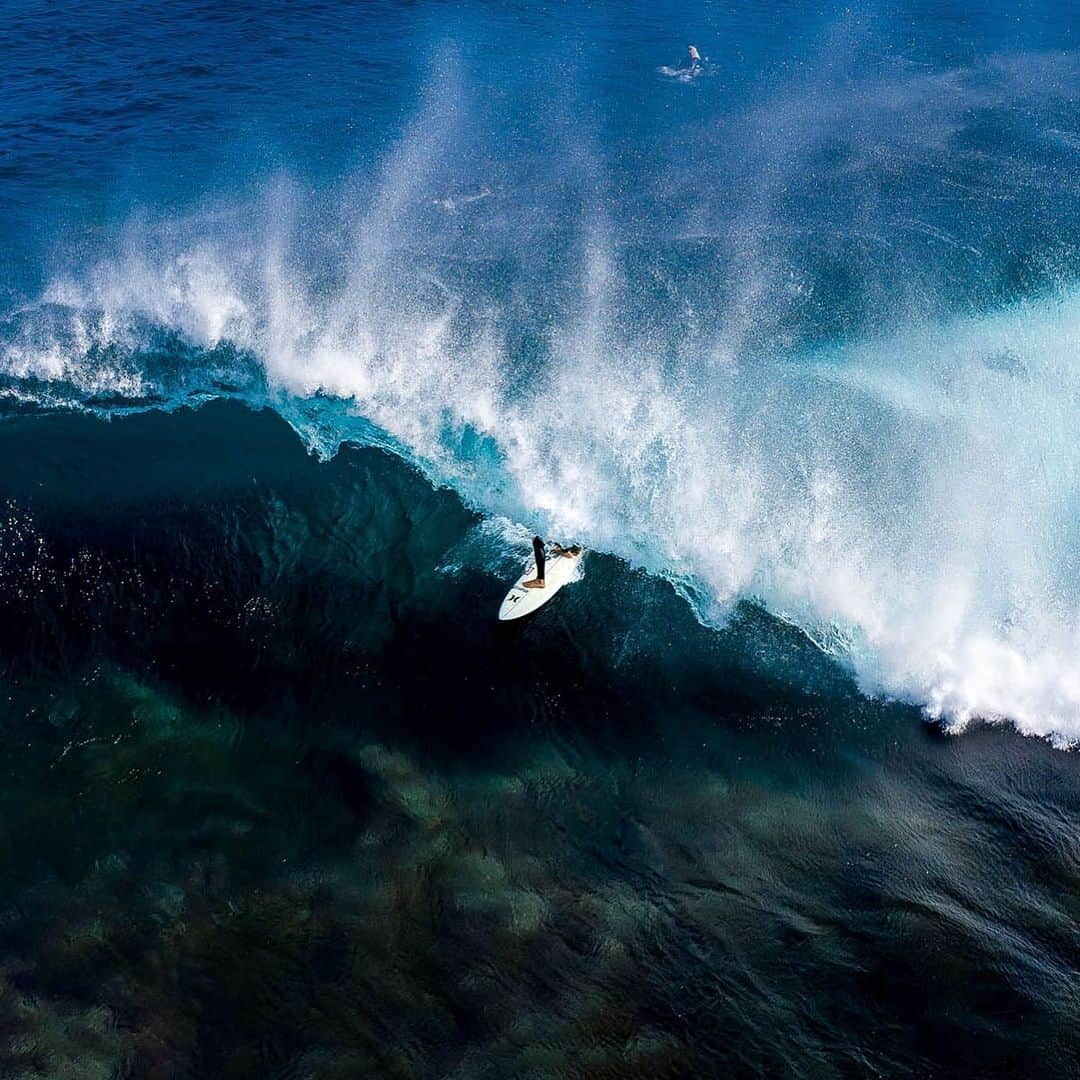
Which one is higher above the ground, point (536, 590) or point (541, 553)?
point (541, 553)

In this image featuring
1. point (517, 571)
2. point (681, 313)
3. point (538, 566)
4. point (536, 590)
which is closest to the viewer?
point (538, 566)

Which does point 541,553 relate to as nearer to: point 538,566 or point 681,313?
point 538,566

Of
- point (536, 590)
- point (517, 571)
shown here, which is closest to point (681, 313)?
point (517, 571)

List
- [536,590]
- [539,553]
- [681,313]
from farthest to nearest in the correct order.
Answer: [681,313] < [536,590] < [539,553]

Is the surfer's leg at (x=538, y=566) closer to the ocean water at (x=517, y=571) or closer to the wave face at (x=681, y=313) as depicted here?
the ocean water at (x=517, y=571)

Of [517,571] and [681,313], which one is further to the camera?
[681,313]

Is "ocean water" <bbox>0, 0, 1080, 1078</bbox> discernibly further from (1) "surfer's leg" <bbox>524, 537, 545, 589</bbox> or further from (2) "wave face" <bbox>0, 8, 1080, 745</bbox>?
(1) "surfer's leg" <bbox>524, 537, 545, 589</bbox>

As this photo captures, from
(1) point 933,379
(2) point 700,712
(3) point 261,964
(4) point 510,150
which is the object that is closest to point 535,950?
(3) point 261,964
